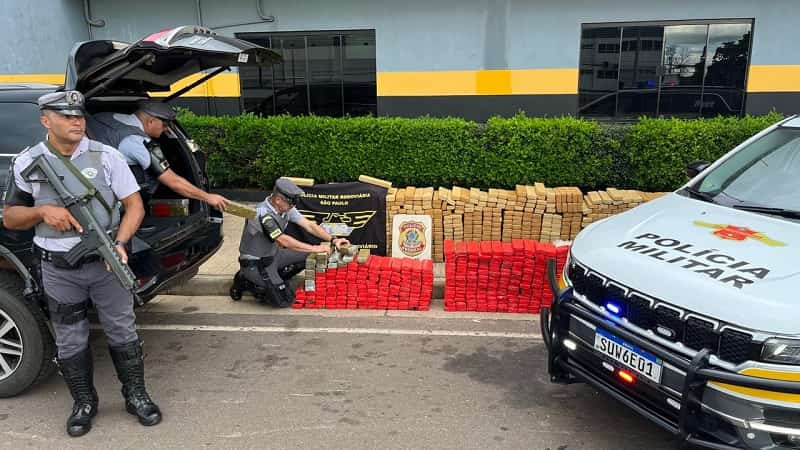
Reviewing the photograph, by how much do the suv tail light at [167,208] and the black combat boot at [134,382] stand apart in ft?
5.53

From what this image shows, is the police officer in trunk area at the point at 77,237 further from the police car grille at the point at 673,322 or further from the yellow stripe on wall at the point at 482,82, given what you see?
the yellow stripe on wall at the point at 482,82

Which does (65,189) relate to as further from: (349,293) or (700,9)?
(700,9)

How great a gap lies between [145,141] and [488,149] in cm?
483

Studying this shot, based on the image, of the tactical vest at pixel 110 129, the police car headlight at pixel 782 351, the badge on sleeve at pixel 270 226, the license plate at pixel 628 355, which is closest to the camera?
the police car headlight at pixel 782 351

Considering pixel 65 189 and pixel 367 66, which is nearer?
pixel 65 189

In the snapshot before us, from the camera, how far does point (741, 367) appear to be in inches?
98.7

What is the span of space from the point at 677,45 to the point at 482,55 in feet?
11.1

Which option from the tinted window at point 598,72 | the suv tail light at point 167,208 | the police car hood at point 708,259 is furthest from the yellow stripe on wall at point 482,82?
the police car hood at point 708,259

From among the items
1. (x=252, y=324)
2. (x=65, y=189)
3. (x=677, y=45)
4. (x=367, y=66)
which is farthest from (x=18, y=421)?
(x=677, y=45)

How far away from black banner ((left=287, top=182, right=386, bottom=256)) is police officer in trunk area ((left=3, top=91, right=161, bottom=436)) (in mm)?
3174

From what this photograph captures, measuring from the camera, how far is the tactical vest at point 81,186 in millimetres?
3252

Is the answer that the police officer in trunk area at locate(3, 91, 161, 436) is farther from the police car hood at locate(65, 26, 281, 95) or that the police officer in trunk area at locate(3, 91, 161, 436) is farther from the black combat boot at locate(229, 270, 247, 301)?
the black combat boot at locate(229, 270, 247, 301)

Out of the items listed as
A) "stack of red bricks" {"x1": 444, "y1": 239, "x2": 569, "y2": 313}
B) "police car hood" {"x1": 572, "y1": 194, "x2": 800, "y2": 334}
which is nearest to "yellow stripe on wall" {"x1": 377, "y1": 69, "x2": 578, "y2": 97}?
"stack of red bricks" {"x1": 444, "y1": 239, "x2": 569, "y2": 313}

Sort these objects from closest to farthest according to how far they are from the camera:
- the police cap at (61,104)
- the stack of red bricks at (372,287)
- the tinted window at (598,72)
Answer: the police cap at (61,104), the stack of red bricks at (372,287), the tinted window at (598,72)
